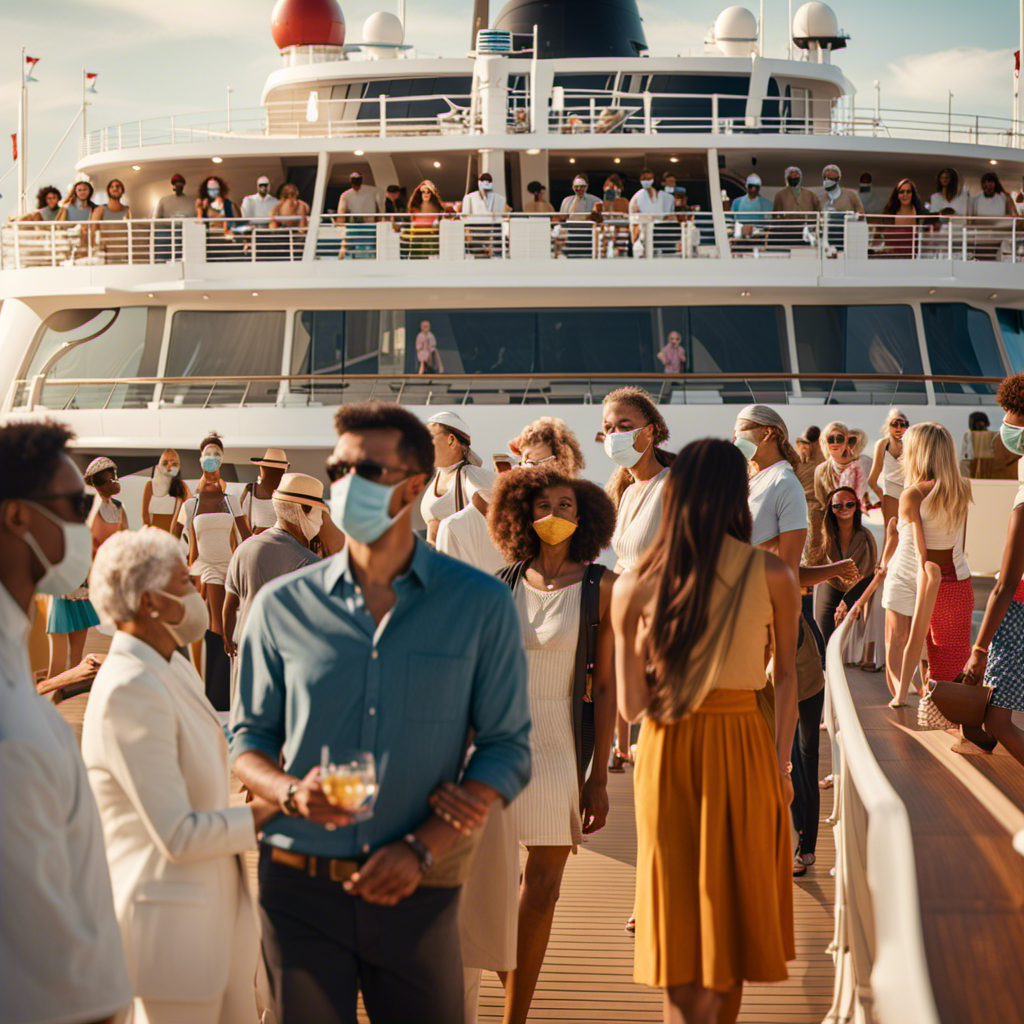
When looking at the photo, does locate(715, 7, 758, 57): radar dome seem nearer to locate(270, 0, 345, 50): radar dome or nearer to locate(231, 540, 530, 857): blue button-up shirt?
locate(270, 0, 345, 50): radar dome

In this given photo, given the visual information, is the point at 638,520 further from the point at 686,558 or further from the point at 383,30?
the point at 383,30

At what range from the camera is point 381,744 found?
248 cm

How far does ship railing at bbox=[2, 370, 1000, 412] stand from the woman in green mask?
39.5 feet

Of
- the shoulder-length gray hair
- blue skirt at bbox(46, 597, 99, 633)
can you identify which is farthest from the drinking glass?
blue skirt at bbox(46, 597, 99, 633)

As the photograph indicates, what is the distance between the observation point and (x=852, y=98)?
21.8m

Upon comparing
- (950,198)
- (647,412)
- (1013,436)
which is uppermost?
(950,198)

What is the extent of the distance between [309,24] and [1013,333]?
13.5m

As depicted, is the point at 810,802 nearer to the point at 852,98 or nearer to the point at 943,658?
the point at 943,658

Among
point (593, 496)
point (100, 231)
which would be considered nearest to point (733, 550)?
point (593, 496)

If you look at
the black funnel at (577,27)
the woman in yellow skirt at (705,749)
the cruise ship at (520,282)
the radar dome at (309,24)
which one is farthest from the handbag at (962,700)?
the radar dome at (309,24)

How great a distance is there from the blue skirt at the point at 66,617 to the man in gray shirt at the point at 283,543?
2.70 m

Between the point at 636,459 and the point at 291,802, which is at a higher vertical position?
the point at 636,459

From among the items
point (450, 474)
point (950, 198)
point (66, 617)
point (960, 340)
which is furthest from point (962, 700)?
point (950, 198)

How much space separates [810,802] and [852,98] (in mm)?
19149
